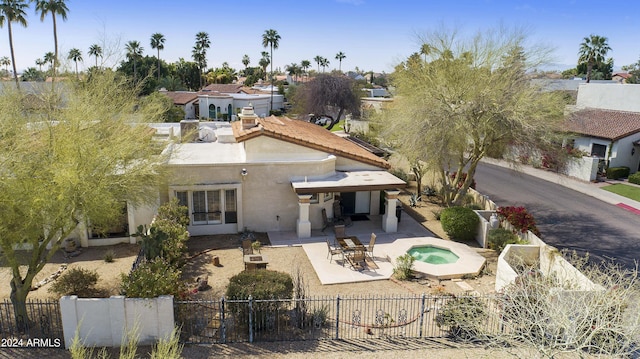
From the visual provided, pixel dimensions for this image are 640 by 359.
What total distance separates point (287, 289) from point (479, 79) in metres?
14.7

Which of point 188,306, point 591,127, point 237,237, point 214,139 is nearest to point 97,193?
point 188,306

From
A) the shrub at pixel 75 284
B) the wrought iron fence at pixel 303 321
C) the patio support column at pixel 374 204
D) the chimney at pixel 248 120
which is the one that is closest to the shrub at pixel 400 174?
the patio support column at pixel 374 204

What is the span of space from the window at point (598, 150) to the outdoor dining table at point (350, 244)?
2761 cm

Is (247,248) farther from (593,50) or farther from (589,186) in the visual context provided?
(593,50)

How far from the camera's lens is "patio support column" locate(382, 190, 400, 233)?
2169cm

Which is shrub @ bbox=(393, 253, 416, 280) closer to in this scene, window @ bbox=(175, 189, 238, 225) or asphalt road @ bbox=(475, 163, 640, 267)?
window @ bbox=(175, 189, 238, 225)

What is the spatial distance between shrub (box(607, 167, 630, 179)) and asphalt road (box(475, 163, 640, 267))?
5.15 m

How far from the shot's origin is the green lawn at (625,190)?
29962 mm

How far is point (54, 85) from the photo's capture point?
15859 mm

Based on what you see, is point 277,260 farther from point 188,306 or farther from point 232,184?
point 188,306

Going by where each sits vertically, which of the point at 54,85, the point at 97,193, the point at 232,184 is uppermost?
the point at 54,85

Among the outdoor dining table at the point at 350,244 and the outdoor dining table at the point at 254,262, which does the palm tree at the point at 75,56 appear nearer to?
the outdoor dining table at the point at 254,262

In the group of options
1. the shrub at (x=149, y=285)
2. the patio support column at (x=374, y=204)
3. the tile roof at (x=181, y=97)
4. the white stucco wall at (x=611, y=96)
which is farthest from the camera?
the tile roof at (x=181, y=97)

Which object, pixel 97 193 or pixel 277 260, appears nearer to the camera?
pixel 97 193
